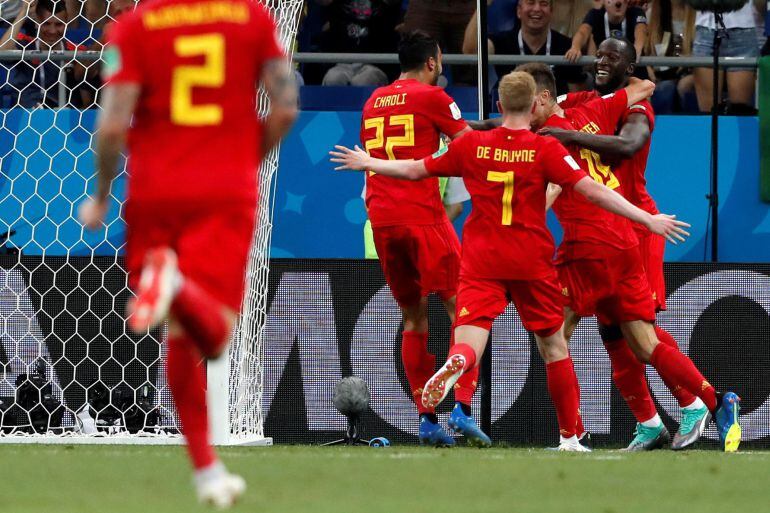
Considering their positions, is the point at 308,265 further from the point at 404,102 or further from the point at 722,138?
the point at 722,138

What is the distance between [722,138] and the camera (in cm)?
1113

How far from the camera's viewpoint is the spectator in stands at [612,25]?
12.1m

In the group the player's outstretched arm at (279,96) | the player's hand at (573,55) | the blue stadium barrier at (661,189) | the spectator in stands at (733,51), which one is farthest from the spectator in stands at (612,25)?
the player's outstretched arm at (279,96)

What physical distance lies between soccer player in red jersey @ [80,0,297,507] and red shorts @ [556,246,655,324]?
3.89m

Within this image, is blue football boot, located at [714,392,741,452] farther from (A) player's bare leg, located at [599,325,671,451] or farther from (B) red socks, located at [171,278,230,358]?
(B) red socks, located at [171,278,230,358]

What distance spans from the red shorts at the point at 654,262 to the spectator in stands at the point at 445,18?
3.78 metres

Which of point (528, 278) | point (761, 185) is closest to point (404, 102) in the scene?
point (528, 278)

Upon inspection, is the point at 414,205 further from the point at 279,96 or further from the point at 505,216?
the point at 279,96

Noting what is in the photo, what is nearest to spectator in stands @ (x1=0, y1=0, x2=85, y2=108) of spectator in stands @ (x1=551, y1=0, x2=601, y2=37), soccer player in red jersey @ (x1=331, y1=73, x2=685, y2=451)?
soccer player in red jersey @ (x1=331, y1=73, x2=685, y2=451)

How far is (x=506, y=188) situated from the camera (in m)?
7.79

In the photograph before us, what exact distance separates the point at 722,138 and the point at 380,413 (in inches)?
141

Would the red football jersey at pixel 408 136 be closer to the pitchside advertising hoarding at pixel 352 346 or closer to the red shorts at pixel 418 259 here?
the red shorts at pixel 418 259

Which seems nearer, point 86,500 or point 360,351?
point 86,500

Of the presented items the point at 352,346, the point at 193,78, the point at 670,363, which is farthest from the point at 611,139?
the point at 193,78
